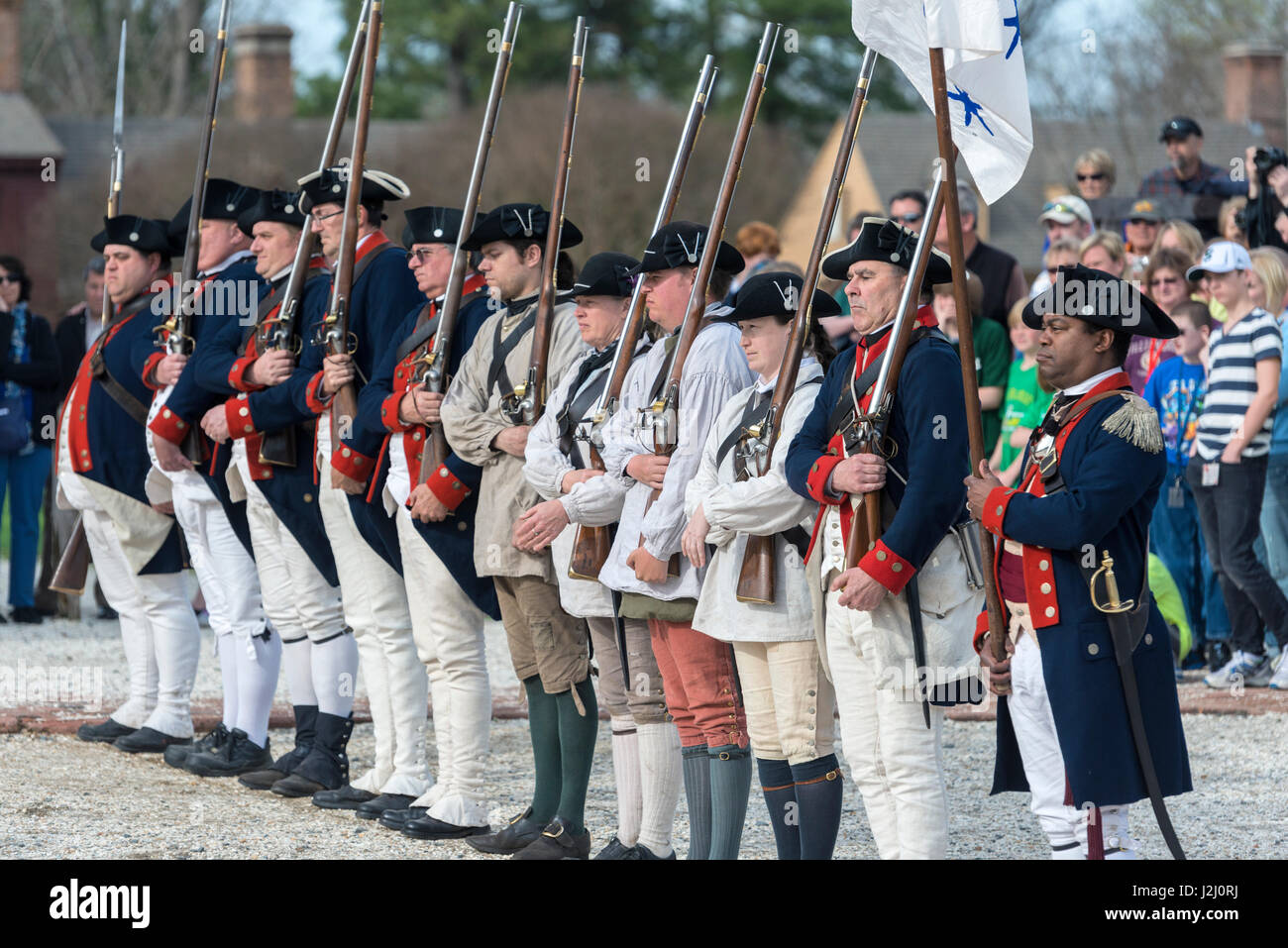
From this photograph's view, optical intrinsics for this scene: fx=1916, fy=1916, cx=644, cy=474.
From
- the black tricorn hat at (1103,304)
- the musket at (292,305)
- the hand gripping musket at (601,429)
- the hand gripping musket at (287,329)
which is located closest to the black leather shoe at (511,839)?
the hand gripping musket at (601,429)

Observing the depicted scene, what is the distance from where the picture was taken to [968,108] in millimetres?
5367

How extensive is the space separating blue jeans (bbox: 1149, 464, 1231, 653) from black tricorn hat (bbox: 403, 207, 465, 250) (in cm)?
455

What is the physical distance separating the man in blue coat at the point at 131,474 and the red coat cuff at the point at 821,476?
4.14 meters

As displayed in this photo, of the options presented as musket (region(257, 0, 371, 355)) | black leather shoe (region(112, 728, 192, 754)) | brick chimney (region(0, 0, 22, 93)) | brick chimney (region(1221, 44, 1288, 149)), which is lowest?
black leather shoe (region(112, 728, 192, 754))

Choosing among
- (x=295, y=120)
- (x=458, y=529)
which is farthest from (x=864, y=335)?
(x=295, y=120)

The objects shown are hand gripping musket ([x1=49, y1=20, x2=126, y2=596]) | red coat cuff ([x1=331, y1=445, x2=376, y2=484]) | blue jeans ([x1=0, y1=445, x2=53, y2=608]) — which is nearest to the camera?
red coat cuff ([x1=331, y1=445, x2=376, y2=484])

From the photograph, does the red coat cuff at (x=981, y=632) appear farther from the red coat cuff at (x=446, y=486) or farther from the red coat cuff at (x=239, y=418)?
the red coat cuff at (x=239, y=418)

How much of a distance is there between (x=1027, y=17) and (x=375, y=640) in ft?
140

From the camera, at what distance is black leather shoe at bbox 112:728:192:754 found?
841 centimetres

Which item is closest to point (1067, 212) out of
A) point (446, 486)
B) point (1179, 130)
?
point (1179, 130)

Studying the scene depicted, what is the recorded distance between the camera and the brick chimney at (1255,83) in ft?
123

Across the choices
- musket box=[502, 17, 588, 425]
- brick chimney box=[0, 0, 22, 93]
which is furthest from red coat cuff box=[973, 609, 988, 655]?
brick chimney box=[0, 0, 22, 93]

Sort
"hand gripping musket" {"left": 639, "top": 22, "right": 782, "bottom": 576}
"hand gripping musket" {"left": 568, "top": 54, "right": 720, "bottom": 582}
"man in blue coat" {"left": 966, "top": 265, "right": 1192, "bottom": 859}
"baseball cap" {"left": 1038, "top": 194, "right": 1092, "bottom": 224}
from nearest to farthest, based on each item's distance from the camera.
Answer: "man in blue coat" {"left": 966, "top": 265, "right": 1192, "bottom": 859}
"hand gripping musket" {"left": 639, "top": 22, "right": 782, "bottom": 576}
"hand gripping musket" {"left": 568, "top": 54, "right": 720, "bottom": 582}
"baseball cap" {"left": 1038, "top": 194, "right": 1092, "bottom": 224}

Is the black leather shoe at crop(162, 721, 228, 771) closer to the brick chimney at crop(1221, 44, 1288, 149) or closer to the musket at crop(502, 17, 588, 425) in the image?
the musket at crop(502, 17, 588, 425)
